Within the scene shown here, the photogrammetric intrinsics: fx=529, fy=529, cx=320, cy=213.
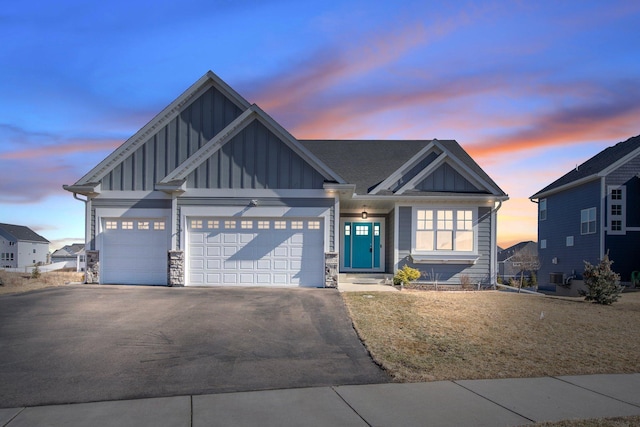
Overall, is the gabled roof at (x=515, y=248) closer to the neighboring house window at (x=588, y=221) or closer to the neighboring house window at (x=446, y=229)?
the neighboring house window at (x=588, y=221)

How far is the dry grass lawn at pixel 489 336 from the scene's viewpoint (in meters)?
8.93

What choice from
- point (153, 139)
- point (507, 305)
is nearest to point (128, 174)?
point (153, 139)

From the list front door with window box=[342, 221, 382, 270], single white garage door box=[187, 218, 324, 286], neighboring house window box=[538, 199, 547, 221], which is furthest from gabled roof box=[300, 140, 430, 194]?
neighboring house window box=[538, 199, 547, 221]

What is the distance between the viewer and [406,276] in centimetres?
1966

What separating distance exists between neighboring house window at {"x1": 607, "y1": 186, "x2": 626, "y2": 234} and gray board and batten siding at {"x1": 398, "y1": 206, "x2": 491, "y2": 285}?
9476mm

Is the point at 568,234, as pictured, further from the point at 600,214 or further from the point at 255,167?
the point at 255,167

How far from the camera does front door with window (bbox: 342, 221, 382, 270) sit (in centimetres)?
2238

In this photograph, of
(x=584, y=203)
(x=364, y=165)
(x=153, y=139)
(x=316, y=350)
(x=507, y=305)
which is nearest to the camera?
(x=316, y=350)

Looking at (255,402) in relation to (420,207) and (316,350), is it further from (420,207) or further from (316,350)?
(420,207)

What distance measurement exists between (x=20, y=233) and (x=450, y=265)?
68671mm

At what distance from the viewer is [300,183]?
17562mm

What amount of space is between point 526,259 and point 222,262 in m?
18.1

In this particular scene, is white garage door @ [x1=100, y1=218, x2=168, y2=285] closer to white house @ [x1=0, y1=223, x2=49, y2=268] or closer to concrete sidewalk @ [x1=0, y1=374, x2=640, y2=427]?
concrete sidewalk @ [x1=0, y1=374, x2=640, y2=427]

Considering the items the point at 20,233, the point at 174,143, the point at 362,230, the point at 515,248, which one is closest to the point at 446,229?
the point at 362,230
